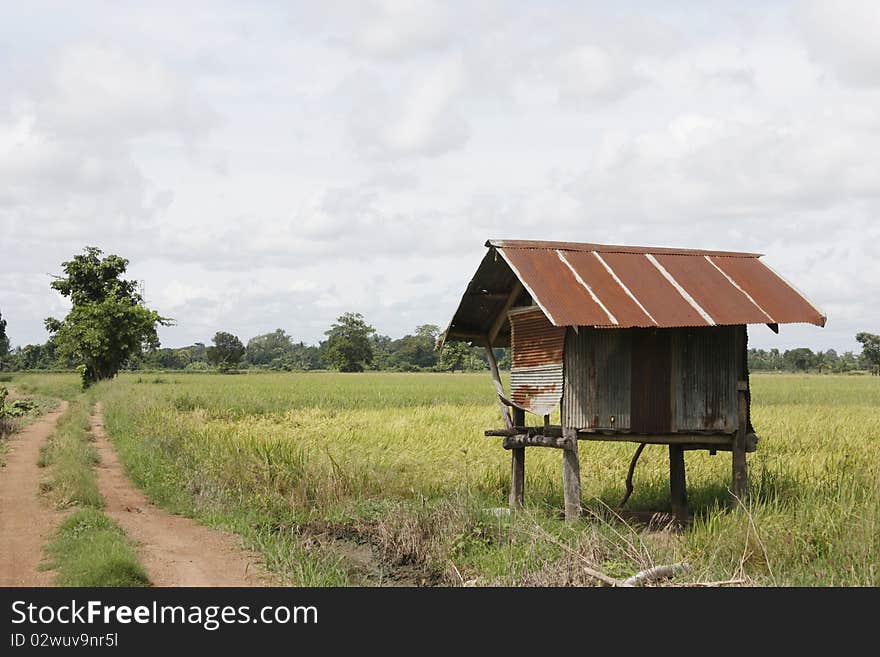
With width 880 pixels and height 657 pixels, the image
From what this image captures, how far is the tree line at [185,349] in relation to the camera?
43594mm

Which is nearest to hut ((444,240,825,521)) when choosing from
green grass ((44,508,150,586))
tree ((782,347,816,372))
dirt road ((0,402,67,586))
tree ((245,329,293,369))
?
green grass ((44,508,150,586))

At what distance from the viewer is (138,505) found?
39.8 feet

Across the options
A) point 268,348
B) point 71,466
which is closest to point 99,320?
point 71,466

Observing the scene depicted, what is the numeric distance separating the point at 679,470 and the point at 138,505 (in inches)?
299

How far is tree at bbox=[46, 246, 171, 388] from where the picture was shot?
43031mm

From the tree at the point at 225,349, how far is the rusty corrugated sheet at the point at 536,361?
8041 cm

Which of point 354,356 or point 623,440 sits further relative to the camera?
point 354,356

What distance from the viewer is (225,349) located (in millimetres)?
88812

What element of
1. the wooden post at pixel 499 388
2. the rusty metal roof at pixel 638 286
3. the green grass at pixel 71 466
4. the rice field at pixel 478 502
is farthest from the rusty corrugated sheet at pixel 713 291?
the green grass at pixel 71 466

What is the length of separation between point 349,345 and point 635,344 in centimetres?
7945

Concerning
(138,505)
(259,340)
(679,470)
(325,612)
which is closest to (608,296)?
(679,470)

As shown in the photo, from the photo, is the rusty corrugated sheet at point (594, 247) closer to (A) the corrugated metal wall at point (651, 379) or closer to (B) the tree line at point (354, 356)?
(A) the corrugated metal wall at point (651, 379)

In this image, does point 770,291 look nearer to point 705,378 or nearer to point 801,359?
point 705,378

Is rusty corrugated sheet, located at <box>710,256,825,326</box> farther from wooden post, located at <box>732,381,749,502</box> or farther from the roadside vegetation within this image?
the roadside vegetation
